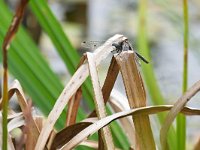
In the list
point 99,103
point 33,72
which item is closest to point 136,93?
point 99,103

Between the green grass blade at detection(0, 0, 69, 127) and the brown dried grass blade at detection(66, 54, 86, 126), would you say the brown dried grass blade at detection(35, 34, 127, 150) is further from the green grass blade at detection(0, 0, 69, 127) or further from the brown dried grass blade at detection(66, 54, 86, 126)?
the green grass blade at detection(0, 0, 69, 127)

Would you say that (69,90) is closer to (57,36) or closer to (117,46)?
(117,46)

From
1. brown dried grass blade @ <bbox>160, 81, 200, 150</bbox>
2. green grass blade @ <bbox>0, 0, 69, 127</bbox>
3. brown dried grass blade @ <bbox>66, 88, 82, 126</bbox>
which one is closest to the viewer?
brown dried grass blade @ <bbox>160, 81, 200, 150</bbox>

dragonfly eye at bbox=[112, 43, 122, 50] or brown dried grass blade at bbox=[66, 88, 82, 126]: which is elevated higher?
dragonfly eye at bbox=[112, 43, 122, 50]

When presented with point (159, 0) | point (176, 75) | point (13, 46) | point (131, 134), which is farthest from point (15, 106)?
point (131, 134)

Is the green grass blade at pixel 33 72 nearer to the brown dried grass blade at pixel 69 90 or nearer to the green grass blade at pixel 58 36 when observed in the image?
the green grass blade at pixel 58 36

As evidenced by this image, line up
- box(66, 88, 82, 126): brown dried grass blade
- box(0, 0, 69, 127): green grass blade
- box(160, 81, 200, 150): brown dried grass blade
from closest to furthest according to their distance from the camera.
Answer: box(160, 81, 200, 150): brown dried grass blade
box(66, 88, 82, 126): brown dried grass blade
box(0, 0, 69, 127): green grass blade

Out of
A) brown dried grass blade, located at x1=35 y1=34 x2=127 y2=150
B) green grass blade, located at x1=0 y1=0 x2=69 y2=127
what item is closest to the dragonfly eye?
brown dried grass blade, located at x1=35 y1=34 x2=127 y2=150

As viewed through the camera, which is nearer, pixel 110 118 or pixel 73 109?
pixel 110 118
